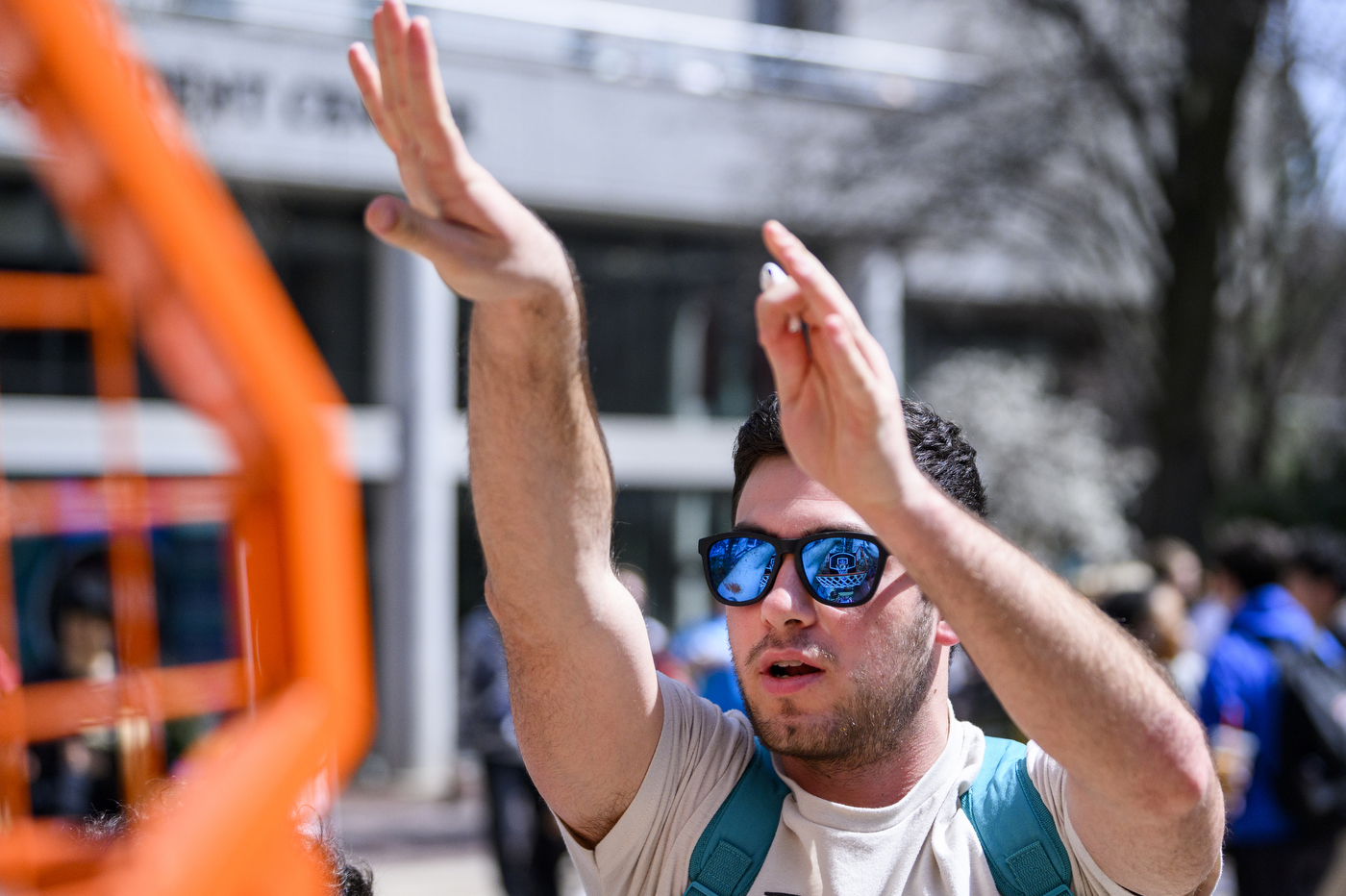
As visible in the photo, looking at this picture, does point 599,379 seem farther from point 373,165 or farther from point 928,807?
point 928,807

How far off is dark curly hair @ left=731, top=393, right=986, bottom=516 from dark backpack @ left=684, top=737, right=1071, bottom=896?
0.38m

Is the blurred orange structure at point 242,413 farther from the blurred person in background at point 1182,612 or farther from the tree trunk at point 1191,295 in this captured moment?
the tree trunk at point 1191,295

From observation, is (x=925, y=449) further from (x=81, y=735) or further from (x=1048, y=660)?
(x=81, y=735)

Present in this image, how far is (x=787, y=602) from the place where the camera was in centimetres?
177

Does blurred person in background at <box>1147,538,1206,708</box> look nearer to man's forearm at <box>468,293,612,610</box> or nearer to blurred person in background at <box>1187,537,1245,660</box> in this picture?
blurred person in background at <box>1187,537,1245,660</box>

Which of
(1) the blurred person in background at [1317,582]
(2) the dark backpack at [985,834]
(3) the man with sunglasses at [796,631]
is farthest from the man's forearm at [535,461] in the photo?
(1) the blurred person in background at [1317,582]

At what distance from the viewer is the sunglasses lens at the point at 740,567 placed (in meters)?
1.83

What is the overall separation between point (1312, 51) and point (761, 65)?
5552 mm

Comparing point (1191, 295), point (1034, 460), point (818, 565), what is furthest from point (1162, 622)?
point (1034, 460)

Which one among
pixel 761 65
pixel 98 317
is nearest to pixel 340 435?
pixel 98 317

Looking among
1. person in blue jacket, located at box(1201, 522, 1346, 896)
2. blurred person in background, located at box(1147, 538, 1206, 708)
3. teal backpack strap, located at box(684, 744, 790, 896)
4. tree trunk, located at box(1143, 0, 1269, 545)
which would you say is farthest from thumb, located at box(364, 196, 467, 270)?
tree trunk, located at box(1143, 0, 1269, 545)

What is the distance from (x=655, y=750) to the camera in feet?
5.86

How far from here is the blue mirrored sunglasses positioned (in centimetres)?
177

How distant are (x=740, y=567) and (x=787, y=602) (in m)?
0.12
